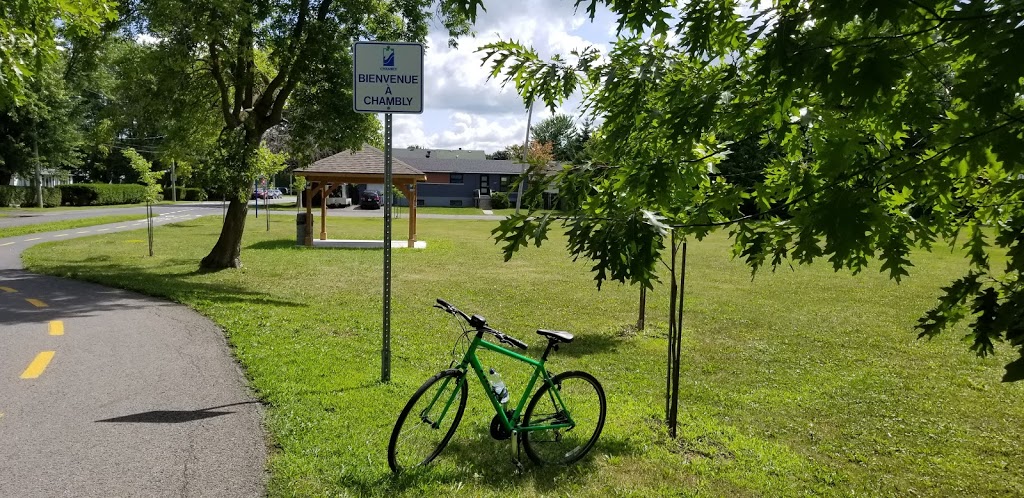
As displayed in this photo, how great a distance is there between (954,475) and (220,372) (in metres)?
6.21

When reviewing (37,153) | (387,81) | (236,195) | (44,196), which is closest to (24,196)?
(44,196)

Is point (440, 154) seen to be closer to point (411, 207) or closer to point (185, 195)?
point (185, 195)

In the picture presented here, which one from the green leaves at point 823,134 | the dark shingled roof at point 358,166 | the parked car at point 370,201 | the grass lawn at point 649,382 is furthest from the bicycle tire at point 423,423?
the parked car at point 370,201

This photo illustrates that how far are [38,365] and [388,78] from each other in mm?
4381

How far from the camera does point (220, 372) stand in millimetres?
6625

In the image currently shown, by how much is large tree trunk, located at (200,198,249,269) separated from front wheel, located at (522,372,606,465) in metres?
12.5

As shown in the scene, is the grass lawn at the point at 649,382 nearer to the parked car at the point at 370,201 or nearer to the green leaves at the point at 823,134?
the green leaves at the point at 823,134

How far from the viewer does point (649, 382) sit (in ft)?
24.4

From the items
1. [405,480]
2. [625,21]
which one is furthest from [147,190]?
[625,21]

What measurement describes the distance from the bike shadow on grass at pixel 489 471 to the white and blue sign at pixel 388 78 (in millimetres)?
2894

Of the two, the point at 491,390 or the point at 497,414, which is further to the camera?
the point at 497,414

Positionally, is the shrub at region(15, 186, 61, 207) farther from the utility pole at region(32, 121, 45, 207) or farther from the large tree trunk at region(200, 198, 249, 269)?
the large tree trunk at region(200, 198, 249, 269)

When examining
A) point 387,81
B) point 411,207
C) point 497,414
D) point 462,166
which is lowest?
point 497,414

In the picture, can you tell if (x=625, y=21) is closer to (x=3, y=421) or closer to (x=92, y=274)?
(x=3, y=421)
